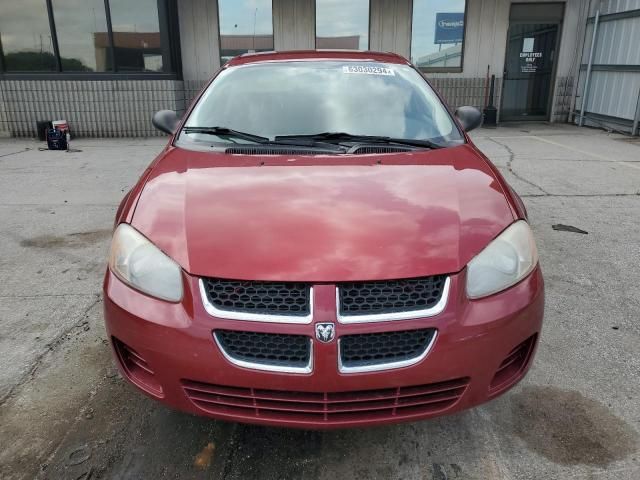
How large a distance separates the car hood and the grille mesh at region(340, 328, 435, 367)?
0.64 feet

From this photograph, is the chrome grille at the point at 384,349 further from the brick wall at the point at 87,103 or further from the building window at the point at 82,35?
the building window at the point at 82,35

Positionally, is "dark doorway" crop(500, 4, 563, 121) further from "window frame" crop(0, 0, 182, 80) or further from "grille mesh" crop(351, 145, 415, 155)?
"grille mesh" crop(351, 145, 415, 155)

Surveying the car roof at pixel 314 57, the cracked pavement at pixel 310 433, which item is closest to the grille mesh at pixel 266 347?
the cracked pavement at pixel 310 433

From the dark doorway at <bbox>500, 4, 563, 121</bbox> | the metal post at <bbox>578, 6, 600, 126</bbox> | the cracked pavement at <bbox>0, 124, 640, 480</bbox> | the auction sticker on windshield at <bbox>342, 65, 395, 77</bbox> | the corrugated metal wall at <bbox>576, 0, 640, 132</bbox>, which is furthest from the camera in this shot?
the dark doorway at <bbox>500, 4, 563, 121</bbox>

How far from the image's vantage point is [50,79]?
9.86 m

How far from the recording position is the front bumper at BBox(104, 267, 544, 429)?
5.30 feet

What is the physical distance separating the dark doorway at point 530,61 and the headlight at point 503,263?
11.2m

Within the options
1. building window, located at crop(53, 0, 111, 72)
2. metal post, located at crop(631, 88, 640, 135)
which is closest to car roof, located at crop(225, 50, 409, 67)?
building window, located at crop(53, 0, 111, 72)

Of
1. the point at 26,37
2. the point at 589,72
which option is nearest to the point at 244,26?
the point at 26,37

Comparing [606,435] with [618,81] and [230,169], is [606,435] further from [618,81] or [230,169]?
[618,81]

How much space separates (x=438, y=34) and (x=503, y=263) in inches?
425

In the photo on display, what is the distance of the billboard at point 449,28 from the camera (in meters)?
11.2

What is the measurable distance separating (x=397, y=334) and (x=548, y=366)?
1.41 m

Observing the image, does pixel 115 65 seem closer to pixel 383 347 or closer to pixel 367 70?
pixel 367 70
